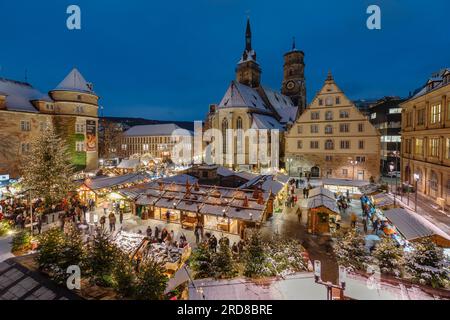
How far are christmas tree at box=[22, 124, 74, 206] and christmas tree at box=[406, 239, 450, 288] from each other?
2455 centimetres

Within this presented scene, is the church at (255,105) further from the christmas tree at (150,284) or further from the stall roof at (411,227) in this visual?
the christmas tree at (150,284)

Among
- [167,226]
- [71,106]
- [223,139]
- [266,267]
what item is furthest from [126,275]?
[223,139]

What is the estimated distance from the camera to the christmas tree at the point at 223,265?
959 centimetres

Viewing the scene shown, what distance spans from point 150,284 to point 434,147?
2572 centimetres

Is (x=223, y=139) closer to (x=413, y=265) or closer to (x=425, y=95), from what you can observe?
(x=425, y=95)

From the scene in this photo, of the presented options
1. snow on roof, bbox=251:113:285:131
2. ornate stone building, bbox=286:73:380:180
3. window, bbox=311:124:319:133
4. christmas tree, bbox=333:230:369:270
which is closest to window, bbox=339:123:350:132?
ornate stone building, bbox=286:73:380:180

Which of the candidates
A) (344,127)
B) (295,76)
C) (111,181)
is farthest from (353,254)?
(295,76)

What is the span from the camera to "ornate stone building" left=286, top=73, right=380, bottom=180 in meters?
31.4

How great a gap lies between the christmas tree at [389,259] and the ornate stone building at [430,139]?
10.7 metres

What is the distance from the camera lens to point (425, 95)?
21.6 m

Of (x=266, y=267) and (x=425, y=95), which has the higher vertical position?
(x=425, y=95)

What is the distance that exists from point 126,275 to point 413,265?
10820 mm

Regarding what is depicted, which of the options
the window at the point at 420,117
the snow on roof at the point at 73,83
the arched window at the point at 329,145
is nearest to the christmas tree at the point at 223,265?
the window at the point at 420,117

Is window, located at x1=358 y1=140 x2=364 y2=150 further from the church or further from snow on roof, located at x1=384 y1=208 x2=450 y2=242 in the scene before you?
snow on roof, located at x1=384 y1=208 x2=450 y2=242
